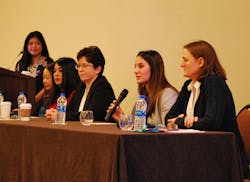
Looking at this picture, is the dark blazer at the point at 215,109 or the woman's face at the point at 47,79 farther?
the woman's face at the point at 47,79

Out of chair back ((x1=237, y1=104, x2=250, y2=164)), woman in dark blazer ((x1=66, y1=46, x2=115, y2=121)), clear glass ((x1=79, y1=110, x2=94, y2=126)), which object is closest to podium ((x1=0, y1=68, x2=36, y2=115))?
woman in dark blazer ((x1=66, y1=46, x2=115, y2=121))

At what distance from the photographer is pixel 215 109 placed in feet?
7.73

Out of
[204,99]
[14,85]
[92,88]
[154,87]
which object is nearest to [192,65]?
[204,99]

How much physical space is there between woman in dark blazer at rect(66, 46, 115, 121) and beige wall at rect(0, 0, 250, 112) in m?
0.78

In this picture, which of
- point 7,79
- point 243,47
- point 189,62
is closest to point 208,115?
point 189,62

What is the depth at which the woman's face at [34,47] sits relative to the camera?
13.9ft

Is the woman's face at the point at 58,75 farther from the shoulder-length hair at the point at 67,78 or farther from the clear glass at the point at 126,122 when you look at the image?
the clear glass at the point at 126,122

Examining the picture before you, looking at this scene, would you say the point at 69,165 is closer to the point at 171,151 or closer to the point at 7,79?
the point at 171,151

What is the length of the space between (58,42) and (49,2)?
53 centimetres

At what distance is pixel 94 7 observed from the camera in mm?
4586

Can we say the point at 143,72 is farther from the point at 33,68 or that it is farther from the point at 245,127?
the point at 33,68

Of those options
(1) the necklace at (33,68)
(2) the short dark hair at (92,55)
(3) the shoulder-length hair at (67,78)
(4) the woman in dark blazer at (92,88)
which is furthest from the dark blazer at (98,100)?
(1) the necklace at (33,68)

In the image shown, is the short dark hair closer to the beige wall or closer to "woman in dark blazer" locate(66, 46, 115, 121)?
"woman in dark blazer" locate(66, 46, 115, 121)

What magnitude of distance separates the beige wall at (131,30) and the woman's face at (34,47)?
592mm
